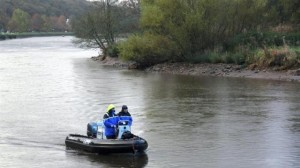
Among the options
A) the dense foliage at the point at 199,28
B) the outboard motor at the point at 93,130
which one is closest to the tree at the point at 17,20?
the dense foliage at the point at 199,28

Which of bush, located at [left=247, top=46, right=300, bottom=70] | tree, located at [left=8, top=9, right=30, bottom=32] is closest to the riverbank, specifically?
bush, located at [left=247, top=46, right=300, bottom=70]

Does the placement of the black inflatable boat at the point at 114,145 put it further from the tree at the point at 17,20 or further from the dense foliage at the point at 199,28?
the tree at the point at 17,20

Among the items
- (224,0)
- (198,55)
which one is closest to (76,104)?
(198,55)

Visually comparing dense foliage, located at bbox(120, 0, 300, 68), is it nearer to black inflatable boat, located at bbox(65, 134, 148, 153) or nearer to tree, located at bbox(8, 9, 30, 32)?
black inflatable boat, located at bbox(65, 134, 148, 153)

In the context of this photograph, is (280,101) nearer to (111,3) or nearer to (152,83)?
(152,83)

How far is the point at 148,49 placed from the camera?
5103cm

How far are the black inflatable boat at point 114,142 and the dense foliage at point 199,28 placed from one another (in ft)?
95.0

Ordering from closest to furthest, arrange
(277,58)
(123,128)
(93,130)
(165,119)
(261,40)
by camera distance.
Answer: (123,128)
(93,130)
(165,119)
(277,58)
(261,40)

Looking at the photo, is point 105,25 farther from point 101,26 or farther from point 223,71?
point 223,71

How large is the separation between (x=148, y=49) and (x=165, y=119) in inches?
1015

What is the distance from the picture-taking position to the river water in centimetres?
1842

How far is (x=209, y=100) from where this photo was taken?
31406 millimetres

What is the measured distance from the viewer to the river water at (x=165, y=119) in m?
18.4

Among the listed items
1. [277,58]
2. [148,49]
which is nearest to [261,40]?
[277,58]
